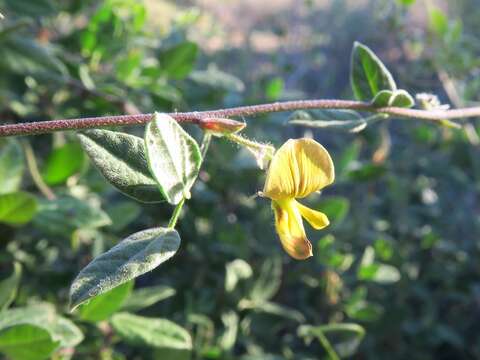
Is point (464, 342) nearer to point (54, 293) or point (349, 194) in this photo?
point (349, 194)

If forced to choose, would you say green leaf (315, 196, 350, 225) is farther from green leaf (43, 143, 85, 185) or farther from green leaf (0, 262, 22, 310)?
green leaf (0, 262, 22, 310)

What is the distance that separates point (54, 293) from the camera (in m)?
1.12

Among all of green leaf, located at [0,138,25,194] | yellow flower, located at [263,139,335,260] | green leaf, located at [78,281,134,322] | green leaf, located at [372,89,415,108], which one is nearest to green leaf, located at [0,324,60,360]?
green leaf, located at [78,281,134,322]

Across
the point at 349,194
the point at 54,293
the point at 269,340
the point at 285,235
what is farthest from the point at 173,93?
the point at 349,194

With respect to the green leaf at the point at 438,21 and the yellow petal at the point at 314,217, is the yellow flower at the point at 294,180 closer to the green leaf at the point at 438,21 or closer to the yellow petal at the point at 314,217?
the yellow petal at the point at 314,217

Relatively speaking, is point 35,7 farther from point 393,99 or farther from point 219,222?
point 393,99

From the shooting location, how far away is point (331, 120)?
2.31ft

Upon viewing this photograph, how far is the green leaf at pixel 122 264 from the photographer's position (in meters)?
0.47

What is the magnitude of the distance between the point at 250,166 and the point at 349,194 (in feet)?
2.60

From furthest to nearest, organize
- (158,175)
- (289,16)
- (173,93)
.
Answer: (289,16)
(173,93)
(158,175)

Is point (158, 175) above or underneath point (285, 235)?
above

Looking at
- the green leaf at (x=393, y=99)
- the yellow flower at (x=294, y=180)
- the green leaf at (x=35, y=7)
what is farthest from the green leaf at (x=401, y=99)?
the green leaf at (x=35, y=7)

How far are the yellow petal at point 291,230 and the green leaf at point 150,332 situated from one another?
43cm

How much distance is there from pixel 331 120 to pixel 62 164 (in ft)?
1.80
